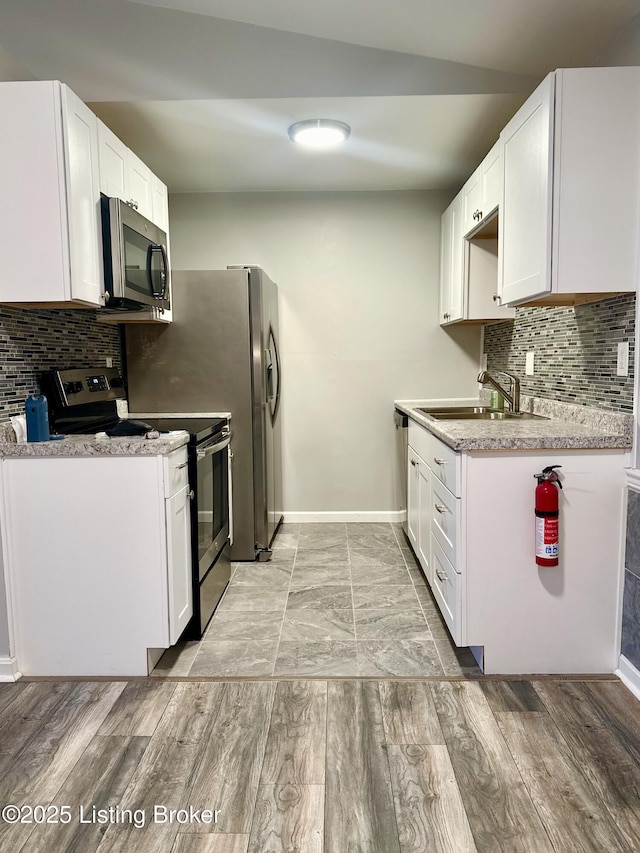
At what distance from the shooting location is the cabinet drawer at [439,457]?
2.16 metres

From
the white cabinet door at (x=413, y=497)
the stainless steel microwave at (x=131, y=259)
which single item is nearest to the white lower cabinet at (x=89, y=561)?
the stainless steel microwave at (x=131, y=259)

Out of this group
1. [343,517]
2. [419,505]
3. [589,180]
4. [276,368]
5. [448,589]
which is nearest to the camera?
[589,180]

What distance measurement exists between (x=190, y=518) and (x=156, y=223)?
5.45 ft

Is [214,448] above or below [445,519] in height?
above

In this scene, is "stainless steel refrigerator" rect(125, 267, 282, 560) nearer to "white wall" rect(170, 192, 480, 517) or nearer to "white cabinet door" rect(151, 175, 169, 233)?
"white cabinet door" rect(151, 175, 169, 233)

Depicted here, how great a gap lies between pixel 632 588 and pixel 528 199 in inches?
58.7

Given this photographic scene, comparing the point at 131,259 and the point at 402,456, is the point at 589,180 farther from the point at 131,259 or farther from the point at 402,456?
the point at 402,456

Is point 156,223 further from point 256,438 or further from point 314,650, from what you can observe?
point 314,650

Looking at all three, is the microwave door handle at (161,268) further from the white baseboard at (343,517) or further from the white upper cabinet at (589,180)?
the white baseboard at (343,517)

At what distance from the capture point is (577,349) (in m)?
2.57

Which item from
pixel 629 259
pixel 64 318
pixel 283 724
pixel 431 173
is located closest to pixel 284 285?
pixel 431 173

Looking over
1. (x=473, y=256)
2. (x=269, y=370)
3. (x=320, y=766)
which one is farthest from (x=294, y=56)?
(x=320, y=766)

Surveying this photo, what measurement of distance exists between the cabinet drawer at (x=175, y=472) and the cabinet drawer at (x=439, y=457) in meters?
1.06

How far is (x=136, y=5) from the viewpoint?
2572 mm
